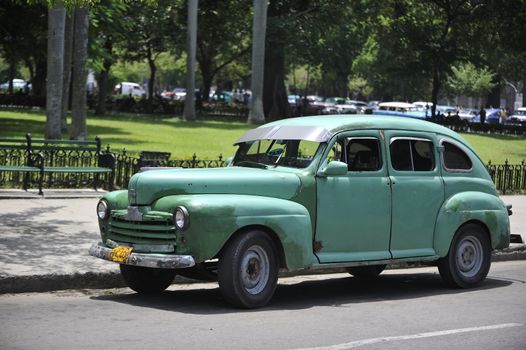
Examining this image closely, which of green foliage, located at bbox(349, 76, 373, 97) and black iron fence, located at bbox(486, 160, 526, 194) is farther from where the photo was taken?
green foliage, located at bbox(349, 76, 373, 97)

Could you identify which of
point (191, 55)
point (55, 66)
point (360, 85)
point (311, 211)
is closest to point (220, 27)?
point (191, 55)

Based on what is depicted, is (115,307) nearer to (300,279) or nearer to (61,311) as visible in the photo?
(61,311)

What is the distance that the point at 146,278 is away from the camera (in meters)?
9.88

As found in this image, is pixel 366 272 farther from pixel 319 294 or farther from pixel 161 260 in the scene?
pixel 161 260

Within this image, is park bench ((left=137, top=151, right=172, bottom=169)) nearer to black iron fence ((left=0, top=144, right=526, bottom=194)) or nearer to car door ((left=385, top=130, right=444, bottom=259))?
black iron fence ((left=0, top=144, right=526, bottom=194))

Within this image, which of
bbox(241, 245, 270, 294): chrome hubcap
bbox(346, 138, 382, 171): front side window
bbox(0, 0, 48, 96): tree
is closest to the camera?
bbox(241, 245, 270, 294): chrome hubcap

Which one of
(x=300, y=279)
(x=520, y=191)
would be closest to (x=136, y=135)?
(x=520, y=191)

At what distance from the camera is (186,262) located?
8.62 metres

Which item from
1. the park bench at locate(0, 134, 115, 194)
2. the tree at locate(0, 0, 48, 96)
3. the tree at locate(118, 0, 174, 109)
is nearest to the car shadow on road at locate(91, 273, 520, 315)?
the park bench at locate(0, 134, 115, 194)

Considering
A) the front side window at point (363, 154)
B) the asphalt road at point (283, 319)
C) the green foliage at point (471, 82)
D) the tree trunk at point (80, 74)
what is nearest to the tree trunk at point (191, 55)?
the tree trunk at point (80, 74)

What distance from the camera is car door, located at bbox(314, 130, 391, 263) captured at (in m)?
9.69

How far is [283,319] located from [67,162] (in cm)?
1103

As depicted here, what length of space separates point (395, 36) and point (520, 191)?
32.7m

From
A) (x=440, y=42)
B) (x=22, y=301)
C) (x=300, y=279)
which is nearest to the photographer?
(x=22, y=301)
